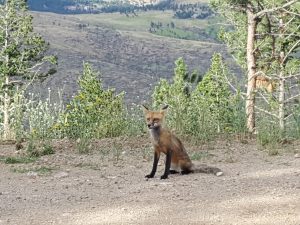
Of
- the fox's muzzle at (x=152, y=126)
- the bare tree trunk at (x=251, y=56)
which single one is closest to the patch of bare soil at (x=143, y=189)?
the fox's muzzle at (x=152, y=126)

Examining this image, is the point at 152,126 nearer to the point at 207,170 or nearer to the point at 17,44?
the point at 207,170

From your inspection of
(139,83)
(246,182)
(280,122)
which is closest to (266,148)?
(280,122)

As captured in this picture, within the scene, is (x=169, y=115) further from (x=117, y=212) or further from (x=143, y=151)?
(x=117, y=212)

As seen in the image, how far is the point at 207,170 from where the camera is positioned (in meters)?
7.84

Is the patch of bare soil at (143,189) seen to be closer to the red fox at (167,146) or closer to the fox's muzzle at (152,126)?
the red fox at (167,146)

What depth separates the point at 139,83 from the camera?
505 feet

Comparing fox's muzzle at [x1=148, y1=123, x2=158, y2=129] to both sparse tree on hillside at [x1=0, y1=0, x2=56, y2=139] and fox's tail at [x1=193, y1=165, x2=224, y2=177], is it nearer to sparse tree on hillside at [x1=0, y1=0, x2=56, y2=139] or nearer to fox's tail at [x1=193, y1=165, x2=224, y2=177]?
fox's tail at [x1=193, y1=165, x2=224, y2=177]

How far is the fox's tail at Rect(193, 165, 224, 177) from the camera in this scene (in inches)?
302

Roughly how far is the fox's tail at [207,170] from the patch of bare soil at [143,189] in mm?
109

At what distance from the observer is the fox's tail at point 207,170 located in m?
7.66

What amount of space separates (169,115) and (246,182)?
387 cm

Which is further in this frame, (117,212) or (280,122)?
(280,122)

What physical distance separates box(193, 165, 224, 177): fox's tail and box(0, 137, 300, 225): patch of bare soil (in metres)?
0.11

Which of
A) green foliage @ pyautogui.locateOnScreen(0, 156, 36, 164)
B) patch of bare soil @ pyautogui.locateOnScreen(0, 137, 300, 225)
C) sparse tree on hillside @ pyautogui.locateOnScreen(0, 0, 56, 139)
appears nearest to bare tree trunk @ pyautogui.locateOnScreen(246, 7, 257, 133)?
patch of bare soil @ pyautogui.locateOnScreen(0, 137, 300, 225)
